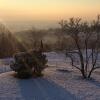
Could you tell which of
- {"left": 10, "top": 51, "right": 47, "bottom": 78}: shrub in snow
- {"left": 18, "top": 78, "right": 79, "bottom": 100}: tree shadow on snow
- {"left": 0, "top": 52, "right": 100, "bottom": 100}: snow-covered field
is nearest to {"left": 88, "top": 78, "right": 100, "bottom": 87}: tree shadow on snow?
{"left": 0, "top": 52, "right": 100, "bottom": 100}: snow-covered field

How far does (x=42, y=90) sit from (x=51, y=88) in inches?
38.3

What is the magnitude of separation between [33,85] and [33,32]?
5500cm

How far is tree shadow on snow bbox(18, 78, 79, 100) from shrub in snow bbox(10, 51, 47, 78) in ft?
3.80

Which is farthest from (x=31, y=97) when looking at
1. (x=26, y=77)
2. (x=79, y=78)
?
(x=79, y=78)

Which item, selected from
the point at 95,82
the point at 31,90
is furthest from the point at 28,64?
the point at 95,82

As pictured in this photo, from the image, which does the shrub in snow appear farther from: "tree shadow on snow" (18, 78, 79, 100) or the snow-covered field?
"tree shadow on snow" (18, 78, 79, 100)

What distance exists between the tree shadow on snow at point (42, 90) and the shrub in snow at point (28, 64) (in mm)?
1159

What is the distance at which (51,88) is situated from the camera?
75.1ft

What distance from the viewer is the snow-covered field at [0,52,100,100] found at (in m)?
20.3

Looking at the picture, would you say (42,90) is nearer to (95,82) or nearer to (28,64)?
(28,64)

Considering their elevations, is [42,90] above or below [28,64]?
below

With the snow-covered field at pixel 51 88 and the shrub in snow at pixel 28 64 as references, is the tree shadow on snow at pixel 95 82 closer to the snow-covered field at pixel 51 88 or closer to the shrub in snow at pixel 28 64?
the snow-covered field at pixel 51 88

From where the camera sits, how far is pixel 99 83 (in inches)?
993

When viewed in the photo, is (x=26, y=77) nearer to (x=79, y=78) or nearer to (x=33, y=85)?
(x=33, y=85)
